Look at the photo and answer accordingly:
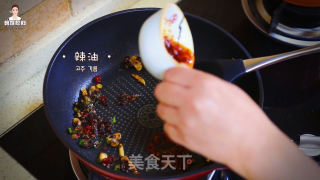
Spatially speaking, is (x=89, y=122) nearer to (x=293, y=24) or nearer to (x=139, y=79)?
(x=139, y=79)

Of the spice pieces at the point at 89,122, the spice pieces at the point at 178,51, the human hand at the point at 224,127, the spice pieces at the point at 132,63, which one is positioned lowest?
the spice pieces at the point at 89,122

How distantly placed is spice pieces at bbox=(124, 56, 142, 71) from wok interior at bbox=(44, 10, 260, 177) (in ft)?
0.05

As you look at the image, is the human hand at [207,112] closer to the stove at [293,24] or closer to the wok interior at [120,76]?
the wok interior at [120,76]

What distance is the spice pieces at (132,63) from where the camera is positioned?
Result: 81cm

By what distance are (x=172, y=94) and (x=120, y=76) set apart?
378 mm

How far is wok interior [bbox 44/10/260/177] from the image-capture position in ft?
2.33

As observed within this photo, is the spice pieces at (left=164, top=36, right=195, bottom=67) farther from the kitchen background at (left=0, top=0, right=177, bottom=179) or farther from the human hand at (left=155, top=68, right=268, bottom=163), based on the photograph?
the kitchen background at (left=0, top=0, right=177, bottom=179)

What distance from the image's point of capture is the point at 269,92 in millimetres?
787

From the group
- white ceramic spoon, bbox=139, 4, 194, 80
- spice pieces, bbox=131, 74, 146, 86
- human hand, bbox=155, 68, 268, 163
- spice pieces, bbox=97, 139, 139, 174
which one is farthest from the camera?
spice pieces, bbox=131, 74, 146, 86

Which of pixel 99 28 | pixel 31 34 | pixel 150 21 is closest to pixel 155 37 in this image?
pixel 150 21

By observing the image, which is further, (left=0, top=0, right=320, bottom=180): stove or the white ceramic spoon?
(left=0, top=0, right=320, bottom=180): stove

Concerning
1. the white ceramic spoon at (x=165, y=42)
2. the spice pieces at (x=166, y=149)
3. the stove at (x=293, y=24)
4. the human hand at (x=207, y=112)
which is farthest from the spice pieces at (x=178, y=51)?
the stove at (x=293, y=24)

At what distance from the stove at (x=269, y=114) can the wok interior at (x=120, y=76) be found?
3.8 inches

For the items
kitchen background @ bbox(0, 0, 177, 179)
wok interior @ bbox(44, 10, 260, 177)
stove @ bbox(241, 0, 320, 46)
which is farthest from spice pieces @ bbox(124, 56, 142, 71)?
stove @ bbox(241, 0, 320, 46)
